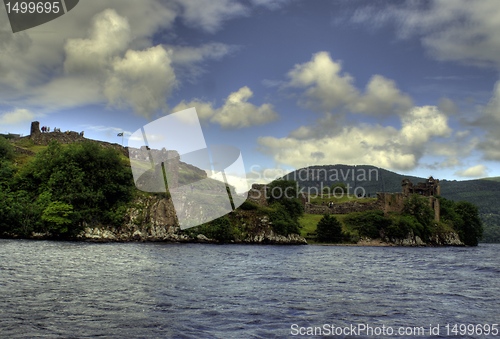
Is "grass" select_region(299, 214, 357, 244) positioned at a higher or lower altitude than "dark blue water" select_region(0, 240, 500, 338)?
higher

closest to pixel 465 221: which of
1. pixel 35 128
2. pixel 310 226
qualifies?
pixel 310 226

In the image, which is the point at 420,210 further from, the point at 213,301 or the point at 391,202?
the point at 213,301

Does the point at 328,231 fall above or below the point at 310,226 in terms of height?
below

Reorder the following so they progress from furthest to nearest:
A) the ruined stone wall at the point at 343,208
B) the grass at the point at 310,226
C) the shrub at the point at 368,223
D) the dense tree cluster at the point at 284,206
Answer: the ruined stone wall at the point at 343,208 → the shrub at the point at 368,223 → the grass at the point at 310,226 → the dense tree cluster at the point at 284,206

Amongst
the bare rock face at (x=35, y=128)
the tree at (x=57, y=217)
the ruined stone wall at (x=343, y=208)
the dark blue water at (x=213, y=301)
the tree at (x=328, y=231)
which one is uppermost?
the bare rock face at (x=35, y=128)

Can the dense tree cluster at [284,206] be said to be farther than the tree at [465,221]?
No

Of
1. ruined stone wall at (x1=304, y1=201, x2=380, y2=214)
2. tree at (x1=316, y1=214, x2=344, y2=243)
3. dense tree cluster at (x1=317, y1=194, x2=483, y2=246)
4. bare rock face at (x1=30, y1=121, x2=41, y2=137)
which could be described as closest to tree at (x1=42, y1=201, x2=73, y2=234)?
bare rock face at (x1=30, y1=121, x2=41, y2=137)

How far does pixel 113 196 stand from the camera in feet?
307

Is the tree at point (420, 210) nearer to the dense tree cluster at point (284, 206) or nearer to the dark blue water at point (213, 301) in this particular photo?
the dense tree cluster at point (284, 206)

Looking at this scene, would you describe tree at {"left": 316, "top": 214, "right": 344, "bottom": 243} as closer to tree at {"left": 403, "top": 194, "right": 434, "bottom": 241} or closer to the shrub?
the shrub

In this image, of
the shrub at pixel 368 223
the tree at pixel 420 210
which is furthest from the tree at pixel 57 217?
the tree at pixel 420 210

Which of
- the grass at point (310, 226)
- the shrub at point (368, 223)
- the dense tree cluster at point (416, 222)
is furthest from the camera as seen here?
the dense tree cluster at point (416, 222)

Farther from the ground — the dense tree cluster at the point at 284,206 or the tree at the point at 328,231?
the dense tree cluster at the point at 284,206

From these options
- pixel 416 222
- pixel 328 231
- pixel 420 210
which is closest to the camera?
pixel 328 231
